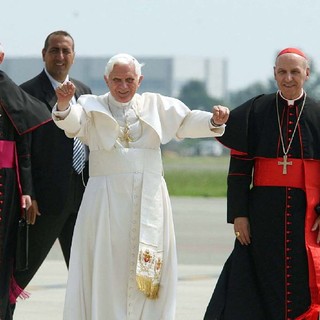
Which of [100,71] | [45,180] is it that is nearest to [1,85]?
[45,180]

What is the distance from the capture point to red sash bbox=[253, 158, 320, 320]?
928 cm

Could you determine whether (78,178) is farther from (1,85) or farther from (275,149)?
(275,149)

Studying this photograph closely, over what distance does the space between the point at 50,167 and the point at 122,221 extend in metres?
1.19

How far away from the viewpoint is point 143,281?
9.07 m

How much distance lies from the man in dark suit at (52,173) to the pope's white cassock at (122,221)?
928 millimetres

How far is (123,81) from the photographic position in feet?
29.6

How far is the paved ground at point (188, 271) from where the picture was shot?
1195 centimetres

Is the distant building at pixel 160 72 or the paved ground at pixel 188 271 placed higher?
the distant building at pixel 160 72

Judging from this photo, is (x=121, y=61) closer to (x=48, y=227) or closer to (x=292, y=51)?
(x=292, y=51)

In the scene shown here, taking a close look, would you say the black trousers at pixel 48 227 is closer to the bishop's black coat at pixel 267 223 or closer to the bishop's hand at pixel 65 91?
the bishop's black coat at pixel 267 223

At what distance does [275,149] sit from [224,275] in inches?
36.4

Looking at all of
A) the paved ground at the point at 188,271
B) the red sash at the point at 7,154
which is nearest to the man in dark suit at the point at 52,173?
the red sash at the point at 7,154

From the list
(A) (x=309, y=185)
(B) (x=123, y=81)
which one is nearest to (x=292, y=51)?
(A) (x=309, y=185)

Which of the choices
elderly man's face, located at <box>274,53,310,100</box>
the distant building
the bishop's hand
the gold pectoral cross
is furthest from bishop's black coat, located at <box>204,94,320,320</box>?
the distant building
